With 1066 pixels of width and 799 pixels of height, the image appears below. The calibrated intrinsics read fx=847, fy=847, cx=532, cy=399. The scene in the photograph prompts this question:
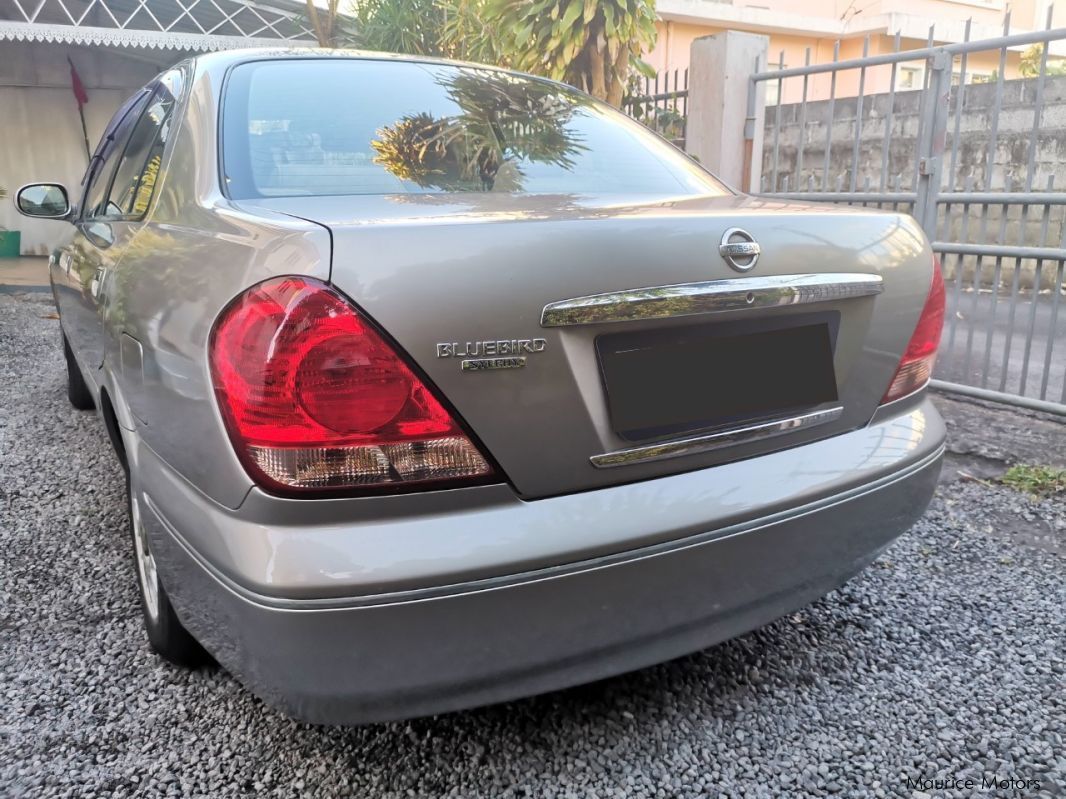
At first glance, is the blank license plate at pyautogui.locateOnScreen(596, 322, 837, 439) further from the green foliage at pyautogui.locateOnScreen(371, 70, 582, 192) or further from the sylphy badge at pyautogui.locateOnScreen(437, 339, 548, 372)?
the green foliage at pyautogui.locateOnScreen(371, 70, 582, 192)

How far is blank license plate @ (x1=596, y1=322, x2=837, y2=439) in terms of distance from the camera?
59.6 inches

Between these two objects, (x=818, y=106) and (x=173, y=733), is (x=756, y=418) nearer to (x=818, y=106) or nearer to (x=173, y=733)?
(x=173, y=733)

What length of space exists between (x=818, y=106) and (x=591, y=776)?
24.5 feet

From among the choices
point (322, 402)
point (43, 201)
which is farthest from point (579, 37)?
→ point (322, 402)

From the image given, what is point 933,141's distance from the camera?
4520 mm

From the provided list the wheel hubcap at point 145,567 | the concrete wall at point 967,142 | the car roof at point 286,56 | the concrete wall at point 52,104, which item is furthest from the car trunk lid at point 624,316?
the concrete wall at point 52,104

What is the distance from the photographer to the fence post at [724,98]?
5586 mm

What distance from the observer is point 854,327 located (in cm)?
180

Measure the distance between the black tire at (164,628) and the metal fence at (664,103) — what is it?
16.7ft

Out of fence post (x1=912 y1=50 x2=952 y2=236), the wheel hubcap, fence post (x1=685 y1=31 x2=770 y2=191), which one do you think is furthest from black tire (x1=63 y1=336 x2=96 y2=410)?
fence post (x1=912 y1=50 x2=952 y2=236)

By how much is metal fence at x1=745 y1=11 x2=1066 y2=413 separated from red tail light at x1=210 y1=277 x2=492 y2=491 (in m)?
3.76

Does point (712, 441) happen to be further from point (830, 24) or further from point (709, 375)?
point (830, 24)

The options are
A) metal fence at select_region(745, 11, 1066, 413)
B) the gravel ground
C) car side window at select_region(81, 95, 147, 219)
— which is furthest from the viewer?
metal fence at select_region(745, 11, 1066, 413)

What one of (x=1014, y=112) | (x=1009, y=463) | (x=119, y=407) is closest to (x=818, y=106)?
(x=1014, y=112)
